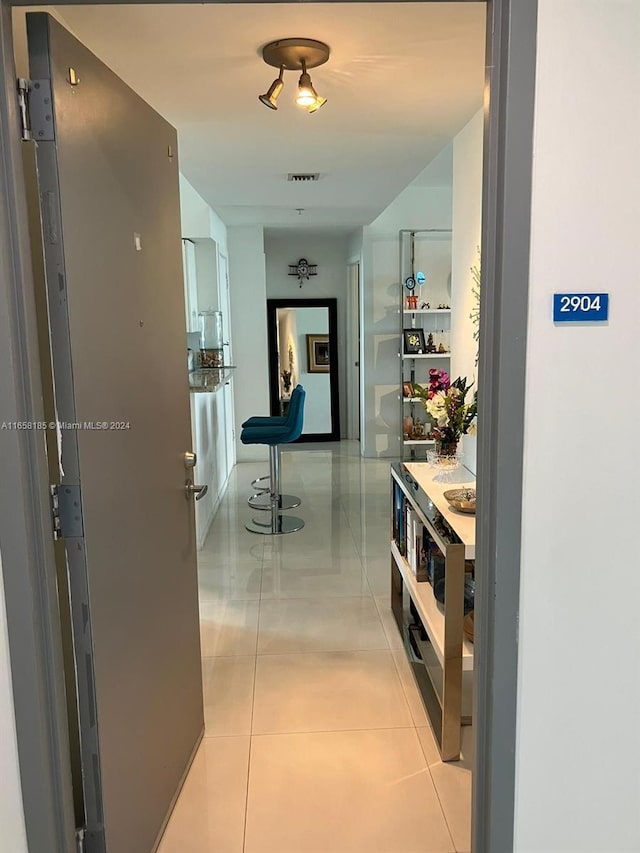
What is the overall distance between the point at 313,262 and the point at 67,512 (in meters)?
6.76

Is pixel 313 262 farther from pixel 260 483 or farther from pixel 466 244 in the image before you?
pixel 466 244

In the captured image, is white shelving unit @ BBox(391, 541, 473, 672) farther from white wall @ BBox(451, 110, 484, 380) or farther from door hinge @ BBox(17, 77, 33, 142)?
door hinge @ BBox(17, 77, 33, 142)

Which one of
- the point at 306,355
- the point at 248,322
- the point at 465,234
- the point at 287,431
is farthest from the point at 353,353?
the point at 465,234

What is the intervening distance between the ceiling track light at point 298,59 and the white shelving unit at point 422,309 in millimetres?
4387

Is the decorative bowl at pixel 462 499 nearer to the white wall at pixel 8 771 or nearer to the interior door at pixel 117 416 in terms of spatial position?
the interior door at pixel 117 416

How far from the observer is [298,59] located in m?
2.13

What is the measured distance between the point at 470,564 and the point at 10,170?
1.85 meters

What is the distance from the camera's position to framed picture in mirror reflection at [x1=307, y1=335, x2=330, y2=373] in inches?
313

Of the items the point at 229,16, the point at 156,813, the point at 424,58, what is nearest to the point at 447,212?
the point at 424,58

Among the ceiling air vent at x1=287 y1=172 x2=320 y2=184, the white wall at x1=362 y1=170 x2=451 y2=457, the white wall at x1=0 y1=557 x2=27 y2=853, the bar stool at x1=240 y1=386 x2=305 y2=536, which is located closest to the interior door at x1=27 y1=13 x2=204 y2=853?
the white wall at x1=0 y1=557 x2=27 y2=853

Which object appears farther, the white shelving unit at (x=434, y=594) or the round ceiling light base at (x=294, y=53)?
the white shelving unit at (x=434, y=594)

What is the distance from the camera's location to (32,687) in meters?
1.39

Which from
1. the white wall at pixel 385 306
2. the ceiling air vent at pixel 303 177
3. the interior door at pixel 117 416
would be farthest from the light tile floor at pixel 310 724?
the white wall at pixel 385 306

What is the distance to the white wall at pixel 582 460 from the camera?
4.18 feet
